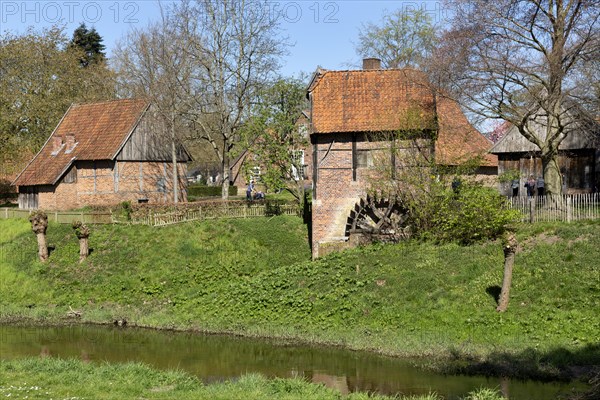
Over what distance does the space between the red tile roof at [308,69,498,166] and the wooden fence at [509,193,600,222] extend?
326cm

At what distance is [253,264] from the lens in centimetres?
2928

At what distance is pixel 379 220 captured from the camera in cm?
2792

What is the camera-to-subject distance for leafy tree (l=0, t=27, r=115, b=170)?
48594 mm

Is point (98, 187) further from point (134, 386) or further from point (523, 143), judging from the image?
point (134, 386)

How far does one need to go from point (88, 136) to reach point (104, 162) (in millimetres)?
2502

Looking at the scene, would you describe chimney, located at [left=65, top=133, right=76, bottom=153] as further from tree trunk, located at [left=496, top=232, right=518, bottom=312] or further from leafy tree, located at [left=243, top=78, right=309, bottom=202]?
tree trunk, located at [left=496, top=232, right=518, bottom=312]

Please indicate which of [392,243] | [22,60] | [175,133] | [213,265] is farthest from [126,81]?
[392,243]

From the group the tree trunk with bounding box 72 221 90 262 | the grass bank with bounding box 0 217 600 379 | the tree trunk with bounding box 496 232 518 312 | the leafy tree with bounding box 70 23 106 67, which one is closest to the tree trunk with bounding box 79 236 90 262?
the tree trunk with bounding box 72 221 90 262

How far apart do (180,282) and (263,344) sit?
7.65 metres

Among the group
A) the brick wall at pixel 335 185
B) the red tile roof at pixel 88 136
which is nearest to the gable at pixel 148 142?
the red tile roof at pixel 88 136

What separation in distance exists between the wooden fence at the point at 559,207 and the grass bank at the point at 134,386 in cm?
1127

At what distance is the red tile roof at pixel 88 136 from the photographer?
40688 mm

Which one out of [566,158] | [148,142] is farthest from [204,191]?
[566,158]

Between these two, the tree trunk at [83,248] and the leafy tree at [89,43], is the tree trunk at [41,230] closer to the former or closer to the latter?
the tree trunk at [83,248]
